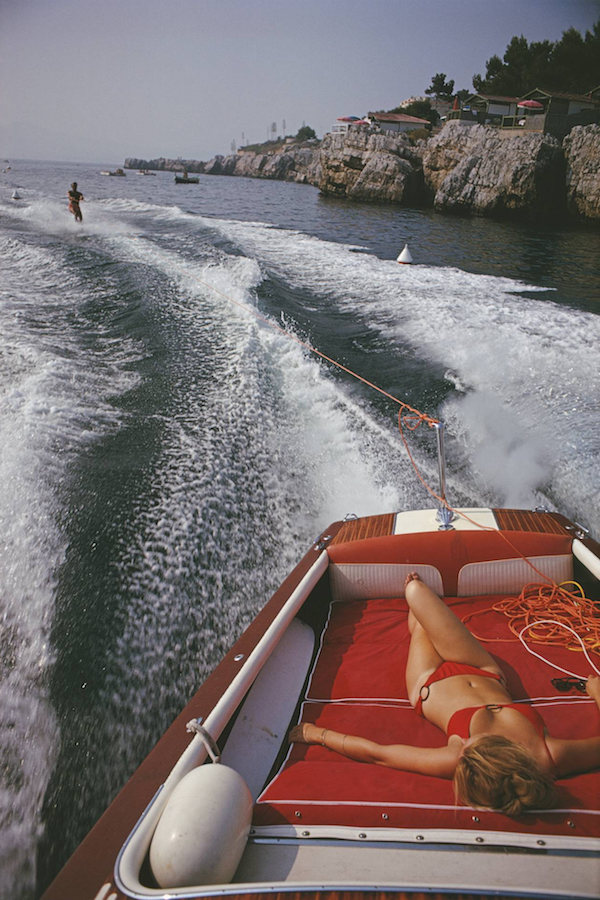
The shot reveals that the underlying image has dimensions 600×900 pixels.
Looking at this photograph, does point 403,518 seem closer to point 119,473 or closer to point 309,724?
point 309,724

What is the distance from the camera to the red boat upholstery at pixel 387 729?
1427 millimetres

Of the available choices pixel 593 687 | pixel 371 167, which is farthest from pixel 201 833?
pixel 371 167

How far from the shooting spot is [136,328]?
21.9ft

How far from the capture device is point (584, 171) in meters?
21.4

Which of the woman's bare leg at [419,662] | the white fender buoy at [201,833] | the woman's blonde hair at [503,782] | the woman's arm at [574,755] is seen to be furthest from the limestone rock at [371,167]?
the white fender buoy at [201,833]

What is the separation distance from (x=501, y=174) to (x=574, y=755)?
26.8 meters

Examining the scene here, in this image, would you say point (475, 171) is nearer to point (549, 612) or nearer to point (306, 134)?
point (549, 612)

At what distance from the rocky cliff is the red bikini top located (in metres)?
24.9

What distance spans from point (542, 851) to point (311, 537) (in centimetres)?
265

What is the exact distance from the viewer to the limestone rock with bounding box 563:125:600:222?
20875 mm

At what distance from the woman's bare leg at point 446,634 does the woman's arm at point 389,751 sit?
1.25ft

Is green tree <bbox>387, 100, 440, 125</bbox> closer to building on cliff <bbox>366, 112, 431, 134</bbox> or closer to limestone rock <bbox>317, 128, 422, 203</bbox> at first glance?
building on cliff <bbox>366, 112, 431, 134</bbox>

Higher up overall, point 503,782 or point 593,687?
A: point 503,782

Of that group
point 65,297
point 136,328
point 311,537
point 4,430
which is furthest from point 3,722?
point 65,297
